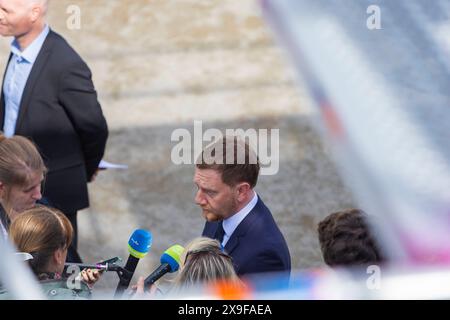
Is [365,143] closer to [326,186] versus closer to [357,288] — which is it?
[357,288]

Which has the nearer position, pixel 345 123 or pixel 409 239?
pixel 409 239

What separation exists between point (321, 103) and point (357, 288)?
0.30 meters

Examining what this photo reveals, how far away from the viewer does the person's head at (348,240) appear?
8.87ft

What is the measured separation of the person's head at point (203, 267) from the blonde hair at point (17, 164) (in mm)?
922

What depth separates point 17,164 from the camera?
130 inches

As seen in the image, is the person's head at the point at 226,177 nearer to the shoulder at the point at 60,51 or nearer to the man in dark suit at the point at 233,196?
the man in dark suit at the point at 233,196

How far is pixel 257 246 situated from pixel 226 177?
25 centimetres

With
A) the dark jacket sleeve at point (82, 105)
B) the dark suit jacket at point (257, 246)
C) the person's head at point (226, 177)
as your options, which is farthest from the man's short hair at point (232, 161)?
the dark jacket sleeve at point (82, 105)

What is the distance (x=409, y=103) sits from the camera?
1.54 m

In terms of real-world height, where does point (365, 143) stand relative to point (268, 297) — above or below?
above

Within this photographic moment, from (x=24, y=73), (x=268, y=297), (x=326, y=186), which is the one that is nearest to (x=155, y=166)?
(x=326, y=186)

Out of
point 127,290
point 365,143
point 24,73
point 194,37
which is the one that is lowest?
point 127,290

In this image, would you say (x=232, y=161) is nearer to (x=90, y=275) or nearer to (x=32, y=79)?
(x=90, y=275)

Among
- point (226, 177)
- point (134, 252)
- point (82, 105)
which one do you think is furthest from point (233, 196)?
point (82, 105)
